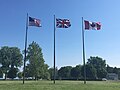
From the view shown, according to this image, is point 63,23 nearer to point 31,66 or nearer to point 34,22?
point 34,22

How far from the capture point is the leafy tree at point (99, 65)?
170 meters

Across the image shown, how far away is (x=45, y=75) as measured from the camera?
115000 mm

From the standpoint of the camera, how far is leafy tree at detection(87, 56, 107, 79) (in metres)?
170

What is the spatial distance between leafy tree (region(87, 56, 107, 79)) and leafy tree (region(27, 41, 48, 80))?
66024mm

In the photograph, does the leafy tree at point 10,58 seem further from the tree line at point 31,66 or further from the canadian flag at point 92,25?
the canadian flag at point 92,25

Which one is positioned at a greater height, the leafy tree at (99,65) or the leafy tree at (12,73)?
the leafy tree at (99,65)

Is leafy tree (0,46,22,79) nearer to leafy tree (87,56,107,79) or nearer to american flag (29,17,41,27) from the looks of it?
leafy tree (87,56,107,79)

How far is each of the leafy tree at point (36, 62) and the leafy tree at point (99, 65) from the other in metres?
66.0

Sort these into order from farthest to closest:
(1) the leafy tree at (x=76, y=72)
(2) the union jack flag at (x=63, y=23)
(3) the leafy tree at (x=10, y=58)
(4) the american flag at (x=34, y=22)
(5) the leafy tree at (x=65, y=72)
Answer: (5) the leafy tree at (x=65, y=72) < (1) the leafy tree at (x=76, y=72) < (3) the leafy tree at (x=10, y=58) < (2) the union jack flag at (x=63, y=23) < (4) the american flag at (x=34, y=22)

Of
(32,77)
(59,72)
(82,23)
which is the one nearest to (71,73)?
(59,72)

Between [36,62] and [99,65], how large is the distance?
84377mm

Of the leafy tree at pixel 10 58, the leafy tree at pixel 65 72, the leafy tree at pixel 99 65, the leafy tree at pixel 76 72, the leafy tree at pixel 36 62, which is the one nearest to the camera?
the leafy tree at pixel 36 62

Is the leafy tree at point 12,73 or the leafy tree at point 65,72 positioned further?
the leafy tree at point 65,72

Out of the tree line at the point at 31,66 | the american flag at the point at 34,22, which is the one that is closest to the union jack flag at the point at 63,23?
the american flag at the point at 34,22
